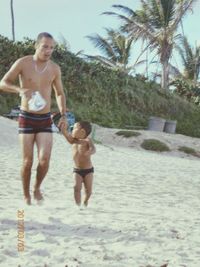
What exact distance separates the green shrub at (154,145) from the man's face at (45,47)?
1436 centimetres

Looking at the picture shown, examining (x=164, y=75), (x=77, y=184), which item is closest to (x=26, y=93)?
(x=77, y=184)

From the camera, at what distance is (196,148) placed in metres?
20.1

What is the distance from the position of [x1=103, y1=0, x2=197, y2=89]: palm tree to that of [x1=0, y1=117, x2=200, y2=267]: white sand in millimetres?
24045

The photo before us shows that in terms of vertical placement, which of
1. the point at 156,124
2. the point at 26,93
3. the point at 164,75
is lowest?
the point at 156,124

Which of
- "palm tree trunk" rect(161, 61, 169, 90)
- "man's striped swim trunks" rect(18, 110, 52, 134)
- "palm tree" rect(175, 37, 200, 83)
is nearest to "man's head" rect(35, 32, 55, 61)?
"man's striped swim trunks" rect(18, 110, 52, 134)

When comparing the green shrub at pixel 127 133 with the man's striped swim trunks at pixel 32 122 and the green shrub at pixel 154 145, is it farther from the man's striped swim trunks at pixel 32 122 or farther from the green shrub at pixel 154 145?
the man's striped swim trunks at pixel 32 122

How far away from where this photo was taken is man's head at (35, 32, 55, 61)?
4539mm

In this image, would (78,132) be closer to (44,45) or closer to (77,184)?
(77,184)

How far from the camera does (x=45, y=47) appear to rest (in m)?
4.56

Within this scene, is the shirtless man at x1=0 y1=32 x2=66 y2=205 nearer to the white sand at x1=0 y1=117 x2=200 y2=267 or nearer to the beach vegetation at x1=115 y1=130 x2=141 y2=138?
the white sand at x1=0 y1=117 x2=200 y2=267

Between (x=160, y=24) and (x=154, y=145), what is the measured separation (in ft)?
50.8

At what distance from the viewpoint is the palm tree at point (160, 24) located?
32.1 meters

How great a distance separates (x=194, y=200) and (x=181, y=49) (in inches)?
1347

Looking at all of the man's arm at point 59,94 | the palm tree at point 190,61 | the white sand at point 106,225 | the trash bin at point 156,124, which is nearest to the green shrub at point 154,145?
the trash bin at point 156,124
